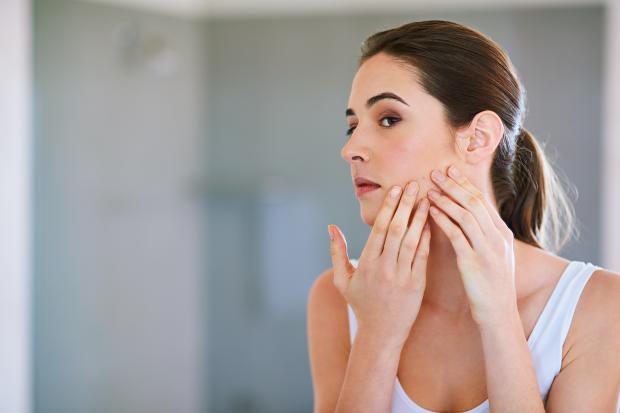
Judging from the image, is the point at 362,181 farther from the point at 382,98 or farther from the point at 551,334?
the point at 551,334

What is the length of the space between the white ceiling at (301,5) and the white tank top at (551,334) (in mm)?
1453

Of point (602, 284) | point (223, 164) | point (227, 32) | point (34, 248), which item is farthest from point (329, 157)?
point (602, 284)

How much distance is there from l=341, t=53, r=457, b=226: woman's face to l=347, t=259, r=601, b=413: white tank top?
9.6 inches

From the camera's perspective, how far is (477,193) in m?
0.90

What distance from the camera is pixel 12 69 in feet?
5.74

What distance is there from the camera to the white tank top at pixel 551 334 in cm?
88

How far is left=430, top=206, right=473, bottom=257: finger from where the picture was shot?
0.85 meters

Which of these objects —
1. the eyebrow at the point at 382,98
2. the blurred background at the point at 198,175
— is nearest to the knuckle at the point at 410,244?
the eyebrow at the point at 382,98

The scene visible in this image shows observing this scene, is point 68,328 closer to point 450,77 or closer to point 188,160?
point 188,160

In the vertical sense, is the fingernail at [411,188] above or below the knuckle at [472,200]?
above

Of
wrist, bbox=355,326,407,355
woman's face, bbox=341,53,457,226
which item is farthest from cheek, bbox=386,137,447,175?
wrist, bbox=355,326,407,355

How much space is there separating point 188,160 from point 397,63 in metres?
1.45

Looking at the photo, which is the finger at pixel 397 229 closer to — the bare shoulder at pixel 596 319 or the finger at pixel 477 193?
the finger at pixel 477 193

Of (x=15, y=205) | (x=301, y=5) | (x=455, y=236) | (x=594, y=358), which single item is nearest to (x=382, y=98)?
(x=455, y=236)
